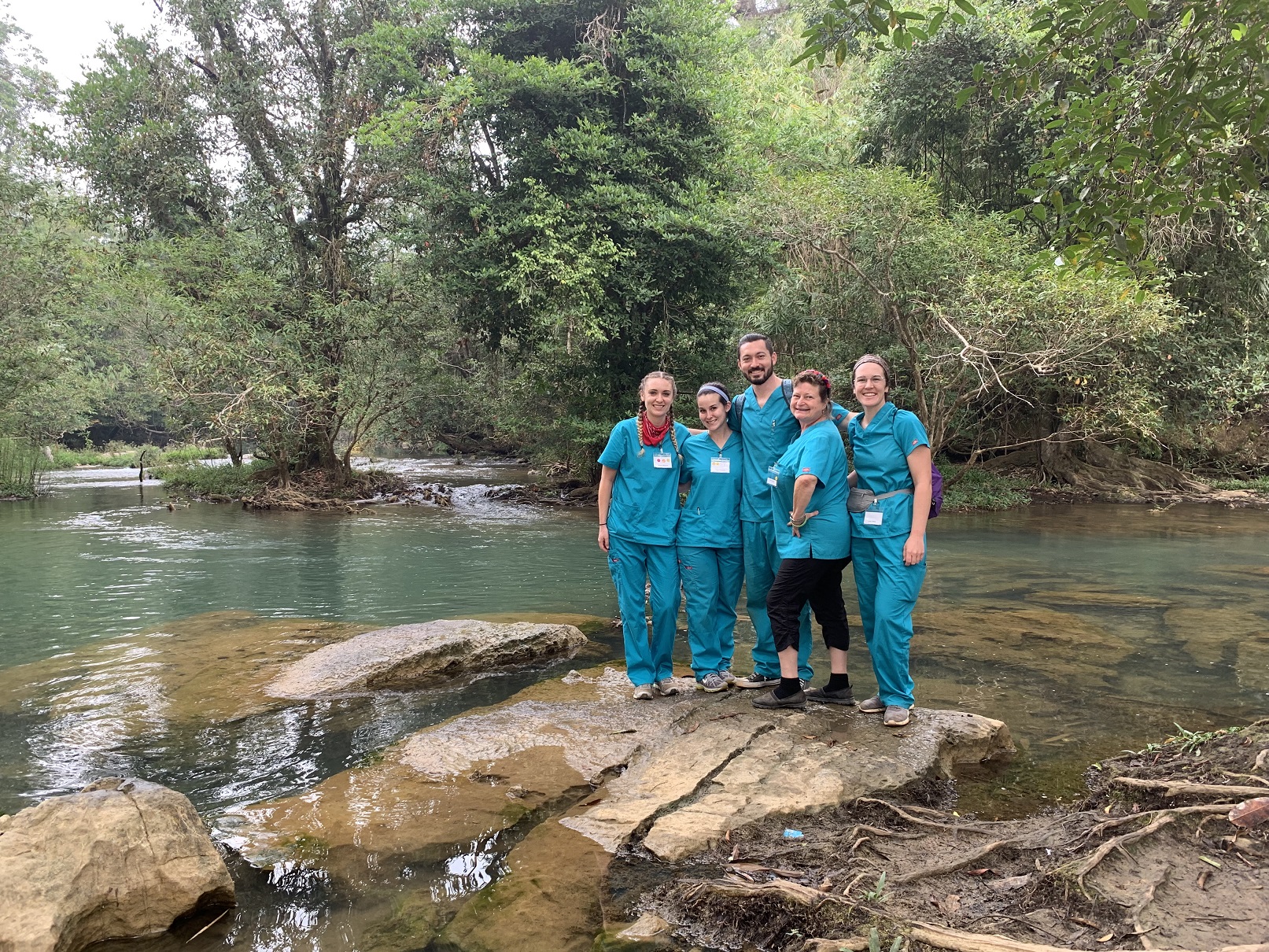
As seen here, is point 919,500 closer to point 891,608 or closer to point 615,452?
point 891,608

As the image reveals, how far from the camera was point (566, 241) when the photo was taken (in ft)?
48.6

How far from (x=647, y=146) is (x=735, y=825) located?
49.1 ft

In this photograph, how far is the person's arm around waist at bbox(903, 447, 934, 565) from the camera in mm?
3959

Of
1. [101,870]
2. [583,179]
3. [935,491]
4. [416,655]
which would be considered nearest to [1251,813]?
[935,491]

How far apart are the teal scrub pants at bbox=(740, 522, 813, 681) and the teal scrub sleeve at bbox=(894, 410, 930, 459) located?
2.69ft

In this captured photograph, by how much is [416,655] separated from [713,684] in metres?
2.14

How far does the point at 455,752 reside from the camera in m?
4.00

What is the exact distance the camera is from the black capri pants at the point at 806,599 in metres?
4.18

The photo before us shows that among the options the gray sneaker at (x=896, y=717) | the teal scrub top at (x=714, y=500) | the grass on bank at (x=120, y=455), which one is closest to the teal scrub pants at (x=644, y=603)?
the teal scrub top at (x=714, y=500)

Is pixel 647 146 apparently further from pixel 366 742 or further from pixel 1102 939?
pixel 1102 939

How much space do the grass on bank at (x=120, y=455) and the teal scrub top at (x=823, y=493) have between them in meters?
24.5

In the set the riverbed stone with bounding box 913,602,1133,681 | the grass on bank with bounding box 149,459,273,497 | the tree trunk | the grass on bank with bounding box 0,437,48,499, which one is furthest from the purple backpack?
the grass on bank with bounding box 0,437,48,499

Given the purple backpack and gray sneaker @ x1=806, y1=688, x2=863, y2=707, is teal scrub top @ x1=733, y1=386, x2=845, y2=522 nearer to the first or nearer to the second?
the purple backpack

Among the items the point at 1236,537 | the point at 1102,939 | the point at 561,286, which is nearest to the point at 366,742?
the point at 1102,939
